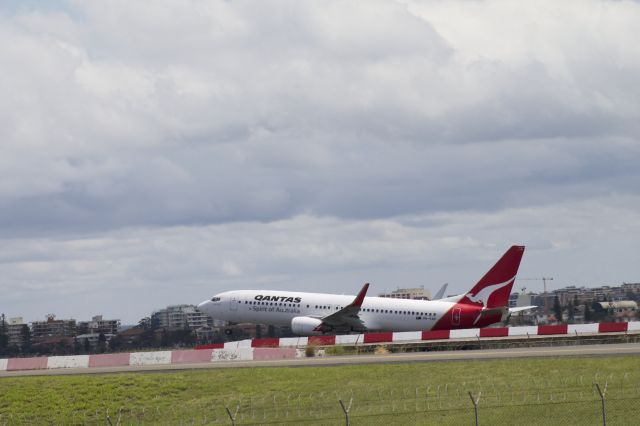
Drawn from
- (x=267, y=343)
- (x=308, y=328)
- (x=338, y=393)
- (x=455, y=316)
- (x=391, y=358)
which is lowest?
(x=338, y=393)

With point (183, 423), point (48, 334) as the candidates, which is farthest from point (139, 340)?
point (183, 423)

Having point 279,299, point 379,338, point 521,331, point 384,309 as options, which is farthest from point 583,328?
point 279,299

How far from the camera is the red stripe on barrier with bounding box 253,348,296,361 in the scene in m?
69.4

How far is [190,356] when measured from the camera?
69.9 m

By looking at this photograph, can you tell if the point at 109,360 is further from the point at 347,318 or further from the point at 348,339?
the point at 347,318

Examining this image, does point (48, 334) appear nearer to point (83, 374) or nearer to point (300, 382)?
point (83, 374)

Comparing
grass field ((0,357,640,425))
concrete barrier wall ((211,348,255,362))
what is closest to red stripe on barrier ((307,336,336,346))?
concrete barrier wall ((211,348,255,362))

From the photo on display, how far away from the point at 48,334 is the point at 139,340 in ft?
114

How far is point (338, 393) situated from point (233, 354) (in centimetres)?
2112

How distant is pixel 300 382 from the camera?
52.9 meters

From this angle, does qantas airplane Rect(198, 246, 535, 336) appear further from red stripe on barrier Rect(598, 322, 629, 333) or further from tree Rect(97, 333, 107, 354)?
tree Rect(97, 333, 107, 354)

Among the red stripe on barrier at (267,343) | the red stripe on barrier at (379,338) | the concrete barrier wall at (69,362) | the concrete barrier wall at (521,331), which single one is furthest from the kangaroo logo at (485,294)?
the concrete barrier wall at (69,362)

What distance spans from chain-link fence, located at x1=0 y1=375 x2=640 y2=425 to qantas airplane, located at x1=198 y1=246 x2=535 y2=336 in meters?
38.0

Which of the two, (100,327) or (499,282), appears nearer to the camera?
(499,282)
